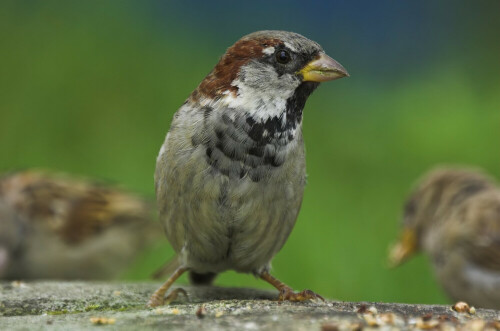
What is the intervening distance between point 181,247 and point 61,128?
8.97ft

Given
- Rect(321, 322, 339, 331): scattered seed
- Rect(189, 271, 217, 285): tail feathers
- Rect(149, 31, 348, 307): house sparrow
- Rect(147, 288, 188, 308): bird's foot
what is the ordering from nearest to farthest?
Rect(321, 322, 339, 331): scattered seed < Rect(149, 31, 348, 307): house sparrow < Rect(147, 288, 188, 308): bird's foot < Rect(189, 271, 217, 285): tail feathers

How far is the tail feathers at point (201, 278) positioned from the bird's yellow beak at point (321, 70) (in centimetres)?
86

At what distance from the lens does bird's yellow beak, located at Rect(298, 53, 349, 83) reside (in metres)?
2.29

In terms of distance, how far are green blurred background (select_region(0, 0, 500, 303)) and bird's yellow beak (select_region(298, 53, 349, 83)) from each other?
2.05 m

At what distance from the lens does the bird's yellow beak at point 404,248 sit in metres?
4.09

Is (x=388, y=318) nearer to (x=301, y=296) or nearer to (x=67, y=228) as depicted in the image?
(x=301, y=296)

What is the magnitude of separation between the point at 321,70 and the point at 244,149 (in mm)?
312

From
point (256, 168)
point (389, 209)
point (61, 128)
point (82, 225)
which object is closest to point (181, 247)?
point (256, 168)

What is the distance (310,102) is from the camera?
17.7ft

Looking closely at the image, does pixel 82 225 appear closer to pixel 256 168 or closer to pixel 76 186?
pixel 76 186

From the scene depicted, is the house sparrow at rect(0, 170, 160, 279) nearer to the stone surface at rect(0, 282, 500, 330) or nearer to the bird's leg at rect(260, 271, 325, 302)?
the stone surface at rect(0, 282, 500, 330)

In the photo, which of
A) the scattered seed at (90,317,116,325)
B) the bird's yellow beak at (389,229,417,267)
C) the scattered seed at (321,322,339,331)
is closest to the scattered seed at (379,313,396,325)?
the scattered seed at (321,322,339,331)

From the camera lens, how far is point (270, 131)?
2264 mm

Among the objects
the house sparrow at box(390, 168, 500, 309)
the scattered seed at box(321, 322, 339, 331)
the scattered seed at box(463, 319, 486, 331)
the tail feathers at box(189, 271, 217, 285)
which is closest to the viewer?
the scattered seed at box(321, 322, 339, 331)
